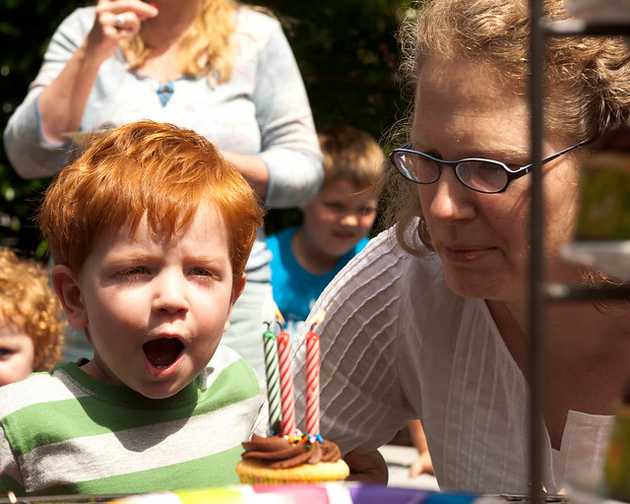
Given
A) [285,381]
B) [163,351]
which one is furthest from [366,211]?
[285,381]

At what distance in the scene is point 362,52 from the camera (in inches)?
203

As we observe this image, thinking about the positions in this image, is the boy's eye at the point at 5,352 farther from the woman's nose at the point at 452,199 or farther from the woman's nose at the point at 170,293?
the woman's nose at the point at 452,199

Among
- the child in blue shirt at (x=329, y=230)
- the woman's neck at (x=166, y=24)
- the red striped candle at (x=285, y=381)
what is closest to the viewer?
the red striped candle at (x=285, y=381)

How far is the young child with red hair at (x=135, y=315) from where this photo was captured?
1.77 m

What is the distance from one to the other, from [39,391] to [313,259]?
9.31ft

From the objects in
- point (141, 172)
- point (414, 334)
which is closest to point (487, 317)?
point (414, 334)

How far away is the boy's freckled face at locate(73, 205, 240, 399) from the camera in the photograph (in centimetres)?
175

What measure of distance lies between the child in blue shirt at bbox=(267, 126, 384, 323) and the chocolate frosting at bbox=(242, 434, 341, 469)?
122 inches

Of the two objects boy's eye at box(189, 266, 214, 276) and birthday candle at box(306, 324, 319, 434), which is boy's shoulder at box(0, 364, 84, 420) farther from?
birthday candle at box(306, 324, 319, 434)

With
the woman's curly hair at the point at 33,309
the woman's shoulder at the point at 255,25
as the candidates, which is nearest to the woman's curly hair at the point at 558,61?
the woman's shoulder at the point at 255,25

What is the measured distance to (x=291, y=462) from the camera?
130 cm

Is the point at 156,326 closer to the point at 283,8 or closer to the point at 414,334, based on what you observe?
the point at 414,334

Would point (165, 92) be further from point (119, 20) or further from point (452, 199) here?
point (452, 199)

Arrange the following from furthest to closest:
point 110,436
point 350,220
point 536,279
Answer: point 350,220 → point 110,436 → point 536,279
